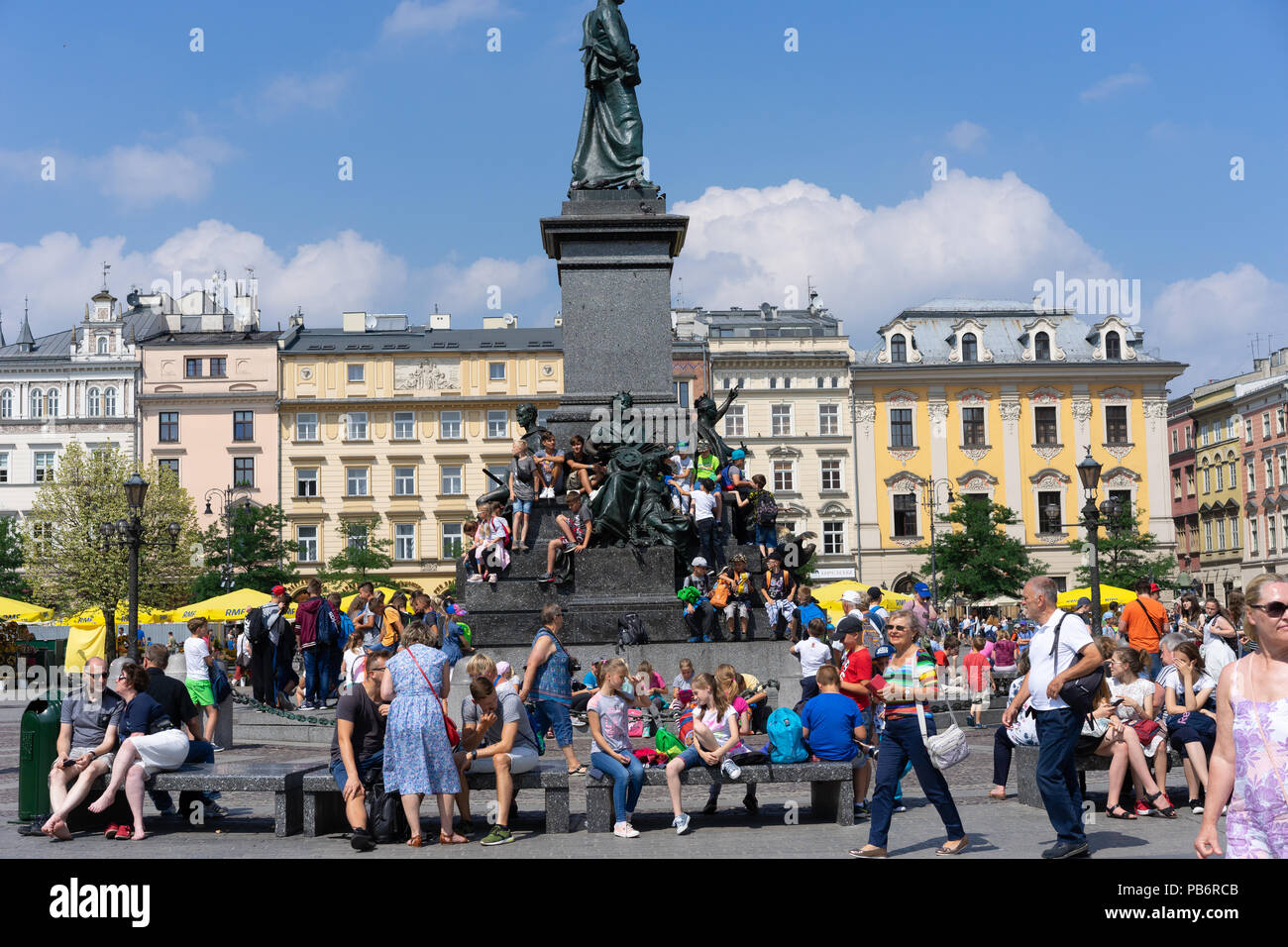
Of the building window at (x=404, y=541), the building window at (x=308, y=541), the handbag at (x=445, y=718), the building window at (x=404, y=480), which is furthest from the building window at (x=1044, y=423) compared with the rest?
the handbag at (x=445, y=718)

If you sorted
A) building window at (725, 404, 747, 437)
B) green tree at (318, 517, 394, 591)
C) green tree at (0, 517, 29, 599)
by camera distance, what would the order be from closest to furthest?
green tree at (0, 517, 29, 599) → green tree at (318, 517, 394, 591) → building window at (725, 404, 747, 437)

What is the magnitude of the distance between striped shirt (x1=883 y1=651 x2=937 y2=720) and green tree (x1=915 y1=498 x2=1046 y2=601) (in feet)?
191

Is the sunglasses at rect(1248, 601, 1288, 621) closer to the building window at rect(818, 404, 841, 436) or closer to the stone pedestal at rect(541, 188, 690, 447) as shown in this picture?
the stone pedestal at rect(541, 188, 690, 447)

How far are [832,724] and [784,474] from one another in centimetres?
6731

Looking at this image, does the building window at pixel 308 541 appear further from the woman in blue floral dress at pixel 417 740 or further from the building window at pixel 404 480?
the woman in blue floral dress at pixel 417 740

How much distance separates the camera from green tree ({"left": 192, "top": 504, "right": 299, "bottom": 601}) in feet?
215

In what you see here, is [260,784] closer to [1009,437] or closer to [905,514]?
[905,514]

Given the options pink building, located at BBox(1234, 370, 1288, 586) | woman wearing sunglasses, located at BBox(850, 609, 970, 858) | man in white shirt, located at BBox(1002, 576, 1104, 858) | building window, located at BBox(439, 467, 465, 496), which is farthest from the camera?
building window, located at BBox(439, 467, 465, 496)

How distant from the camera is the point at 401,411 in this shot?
255 ft

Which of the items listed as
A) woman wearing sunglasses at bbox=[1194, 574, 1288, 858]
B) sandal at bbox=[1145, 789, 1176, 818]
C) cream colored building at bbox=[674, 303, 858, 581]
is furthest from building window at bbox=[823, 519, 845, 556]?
woman wearing sunglasses at bbox=[1194, 574, 1288, 858]

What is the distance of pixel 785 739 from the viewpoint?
404 inches
